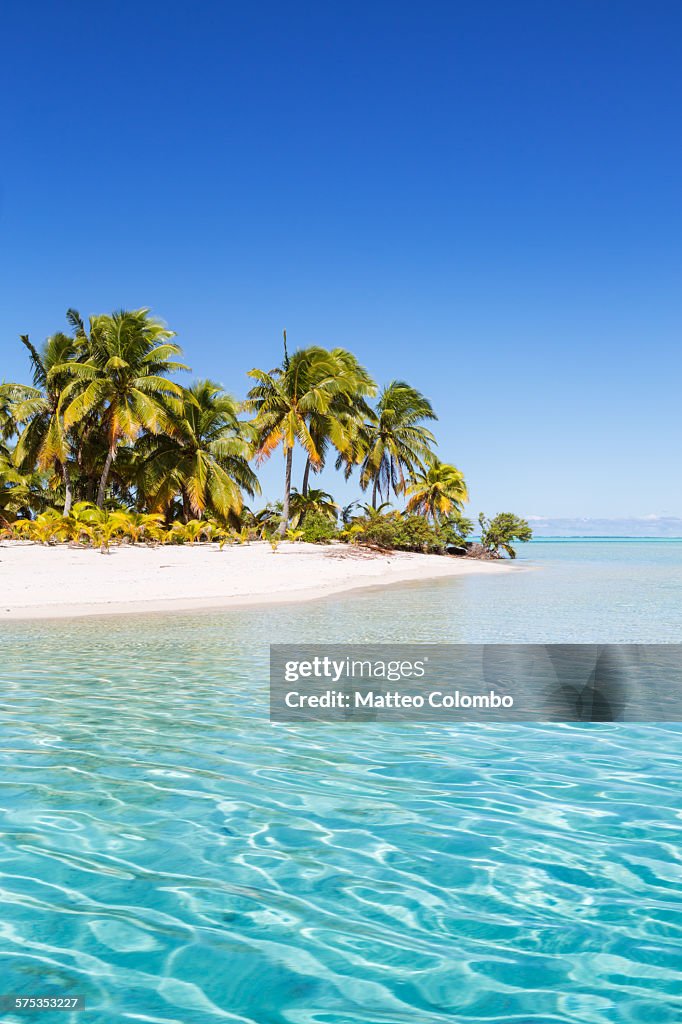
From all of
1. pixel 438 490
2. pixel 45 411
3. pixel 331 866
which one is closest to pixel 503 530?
pixel 438 490

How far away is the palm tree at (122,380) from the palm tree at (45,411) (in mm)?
647

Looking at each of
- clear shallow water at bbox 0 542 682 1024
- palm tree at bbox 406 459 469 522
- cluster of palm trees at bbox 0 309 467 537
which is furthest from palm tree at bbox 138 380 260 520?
clear shallow water at bbox 0 542 682 1024

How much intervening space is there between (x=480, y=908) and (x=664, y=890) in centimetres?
92

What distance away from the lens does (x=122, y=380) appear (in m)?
31.4

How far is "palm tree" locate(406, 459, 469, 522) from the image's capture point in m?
49.2

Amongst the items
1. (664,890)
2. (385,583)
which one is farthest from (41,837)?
(385,583)

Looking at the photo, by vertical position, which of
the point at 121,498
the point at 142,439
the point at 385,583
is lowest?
the point at 385,583

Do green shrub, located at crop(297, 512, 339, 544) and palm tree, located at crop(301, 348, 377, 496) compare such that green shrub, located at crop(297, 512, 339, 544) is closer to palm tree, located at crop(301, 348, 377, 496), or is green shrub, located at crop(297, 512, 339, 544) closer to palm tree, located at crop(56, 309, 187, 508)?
palm tree, located at crop(301, 348, 377, 496)

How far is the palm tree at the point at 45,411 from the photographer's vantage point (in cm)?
3067

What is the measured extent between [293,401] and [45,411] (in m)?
11.4

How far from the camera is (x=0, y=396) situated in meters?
33.4

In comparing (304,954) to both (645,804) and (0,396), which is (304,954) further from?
(0,396)

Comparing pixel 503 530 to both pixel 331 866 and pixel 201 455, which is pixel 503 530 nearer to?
pixel 201 455

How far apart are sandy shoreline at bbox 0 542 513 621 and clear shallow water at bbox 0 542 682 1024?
9222 millimetres
